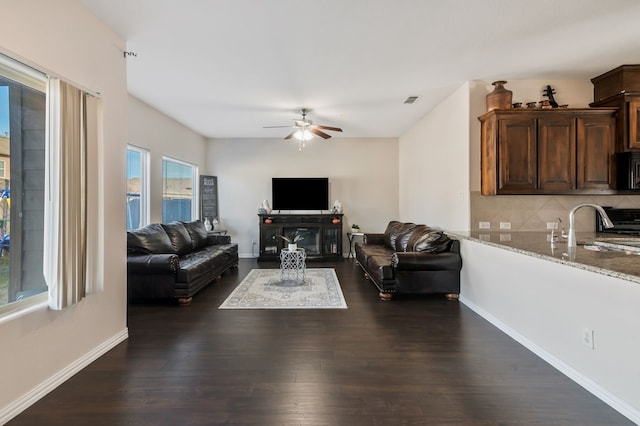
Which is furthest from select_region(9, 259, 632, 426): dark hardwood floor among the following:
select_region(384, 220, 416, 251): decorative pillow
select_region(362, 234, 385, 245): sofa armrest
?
select_region(362, 234, 385, 245): sofa armrest

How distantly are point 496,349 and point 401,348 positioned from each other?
802 millimetres

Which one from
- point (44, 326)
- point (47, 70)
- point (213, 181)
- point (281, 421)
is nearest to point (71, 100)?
point (47, 70)

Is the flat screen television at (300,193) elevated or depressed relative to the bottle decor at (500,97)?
depressed

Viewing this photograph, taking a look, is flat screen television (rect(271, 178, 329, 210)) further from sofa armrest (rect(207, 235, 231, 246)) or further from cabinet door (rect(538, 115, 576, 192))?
cabinet door (rect(538, 115, 576, 192))

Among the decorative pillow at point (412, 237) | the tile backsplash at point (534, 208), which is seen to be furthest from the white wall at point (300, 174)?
the tile backsplash at point (534, 208)

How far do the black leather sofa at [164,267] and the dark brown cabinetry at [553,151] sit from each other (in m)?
3.87

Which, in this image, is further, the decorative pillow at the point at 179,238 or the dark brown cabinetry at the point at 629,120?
the decorative pillow at the point at 179,238

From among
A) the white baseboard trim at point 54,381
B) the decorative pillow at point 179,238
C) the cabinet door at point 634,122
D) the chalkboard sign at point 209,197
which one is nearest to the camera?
the white baseboard trim at point 54,381

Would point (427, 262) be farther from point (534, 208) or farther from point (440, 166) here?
point (440, 166)

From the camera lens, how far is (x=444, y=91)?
4.20 metres

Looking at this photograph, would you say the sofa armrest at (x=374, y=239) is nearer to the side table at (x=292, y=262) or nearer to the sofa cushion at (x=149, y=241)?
the side table at (x=292, y=262)

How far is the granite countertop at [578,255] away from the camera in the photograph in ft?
5.86

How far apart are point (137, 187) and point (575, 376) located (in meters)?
5.60

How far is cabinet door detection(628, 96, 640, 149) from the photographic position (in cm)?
340
